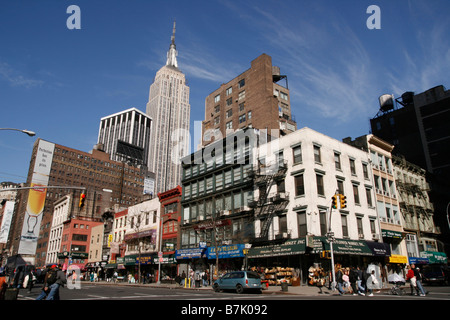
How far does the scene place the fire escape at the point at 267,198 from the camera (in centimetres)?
3453

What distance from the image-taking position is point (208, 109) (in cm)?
7038

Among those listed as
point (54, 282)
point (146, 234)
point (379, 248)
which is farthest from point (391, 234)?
point (54, 282)

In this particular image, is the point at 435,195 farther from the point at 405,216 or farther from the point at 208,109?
the point at 208,109

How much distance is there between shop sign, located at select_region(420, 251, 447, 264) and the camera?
42594 mm

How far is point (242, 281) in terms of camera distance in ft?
75.2

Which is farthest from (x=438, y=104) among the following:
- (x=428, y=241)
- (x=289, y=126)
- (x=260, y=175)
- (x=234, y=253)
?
(x=234, y=253)

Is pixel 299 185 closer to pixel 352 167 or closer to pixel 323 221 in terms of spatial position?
pixel 323 221

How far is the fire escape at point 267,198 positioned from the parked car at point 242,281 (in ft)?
36.4

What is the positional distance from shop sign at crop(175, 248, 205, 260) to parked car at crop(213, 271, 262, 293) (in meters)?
17.0

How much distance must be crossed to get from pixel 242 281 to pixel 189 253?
2078cm

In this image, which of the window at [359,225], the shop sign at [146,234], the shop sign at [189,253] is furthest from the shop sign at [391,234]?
the shop sign at [146,234]

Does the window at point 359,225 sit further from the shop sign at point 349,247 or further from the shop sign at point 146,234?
the shop sign at point 146,234

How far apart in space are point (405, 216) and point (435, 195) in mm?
12733
